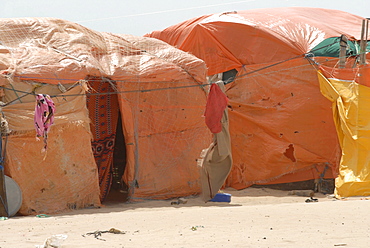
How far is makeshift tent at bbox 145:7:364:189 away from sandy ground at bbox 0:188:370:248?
3.32 metres

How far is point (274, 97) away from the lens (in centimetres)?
1199

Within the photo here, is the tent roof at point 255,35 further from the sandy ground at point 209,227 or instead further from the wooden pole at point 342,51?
the sandy ground at point 209,227

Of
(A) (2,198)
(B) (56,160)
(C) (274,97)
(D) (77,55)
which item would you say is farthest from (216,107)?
(A) (2,198)

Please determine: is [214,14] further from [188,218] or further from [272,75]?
[188,218]

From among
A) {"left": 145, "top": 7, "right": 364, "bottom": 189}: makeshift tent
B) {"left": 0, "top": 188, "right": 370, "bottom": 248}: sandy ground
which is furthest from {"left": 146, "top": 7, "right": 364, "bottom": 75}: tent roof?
{"left": 0, "top": 188, "right": 370, "bottom": 248}: sandy ground

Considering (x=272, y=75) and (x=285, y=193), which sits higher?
(x=272, y=75)

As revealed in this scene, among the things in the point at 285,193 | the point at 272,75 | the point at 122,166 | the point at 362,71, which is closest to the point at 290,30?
→ the point at 272,75

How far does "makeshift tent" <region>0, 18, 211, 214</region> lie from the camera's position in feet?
29.1

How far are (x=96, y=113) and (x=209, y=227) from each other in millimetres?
4531

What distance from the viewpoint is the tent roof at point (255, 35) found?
1216 cm

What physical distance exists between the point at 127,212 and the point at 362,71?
4.77m

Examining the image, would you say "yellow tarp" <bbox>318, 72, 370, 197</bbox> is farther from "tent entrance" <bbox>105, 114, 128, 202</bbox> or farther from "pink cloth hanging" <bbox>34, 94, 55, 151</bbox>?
"pink cloth hanging" <bbox>34, 94, 55, 151</bbox>

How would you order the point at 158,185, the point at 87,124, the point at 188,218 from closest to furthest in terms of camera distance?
1. the point at 188,218
2. the point at 87,124
3. the point at 158,185

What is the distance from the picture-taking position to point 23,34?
9.92 meters
